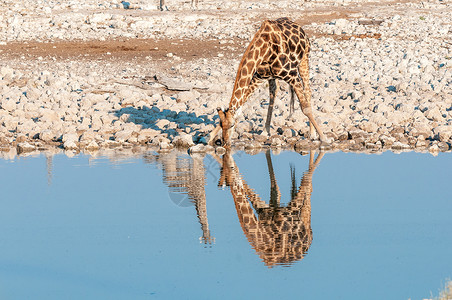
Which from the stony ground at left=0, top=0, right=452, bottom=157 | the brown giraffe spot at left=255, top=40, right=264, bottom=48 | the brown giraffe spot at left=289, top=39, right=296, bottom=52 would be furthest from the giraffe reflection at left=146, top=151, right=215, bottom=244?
the brown giraffe spot at left=289, top=39, right=296, bottom=52

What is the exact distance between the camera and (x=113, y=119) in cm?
1513

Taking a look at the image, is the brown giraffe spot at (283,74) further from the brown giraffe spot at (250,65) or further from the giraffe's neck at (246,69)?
the brown giraffe spot at (250,65)

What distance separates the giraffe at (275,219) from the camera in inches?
289

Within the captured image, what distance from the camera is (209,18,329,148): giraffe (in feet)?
41.6

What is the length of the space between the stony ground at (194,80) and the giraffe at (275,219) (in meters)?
3.03

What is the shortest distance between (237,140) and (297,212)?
5130 mm

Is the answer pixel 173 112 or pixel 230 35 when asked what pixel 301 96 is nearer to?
pixel 173 112

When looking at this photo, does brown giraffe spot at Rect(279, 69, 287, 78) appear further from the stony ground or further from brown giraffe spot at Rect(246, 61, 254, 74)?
the stony ground

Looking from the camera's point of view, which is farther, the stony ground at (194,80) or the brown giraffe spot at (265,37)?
the stony ground at (194,80)

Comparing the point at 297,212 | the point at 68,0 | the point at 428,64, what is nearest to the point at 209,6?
the point at 68,0

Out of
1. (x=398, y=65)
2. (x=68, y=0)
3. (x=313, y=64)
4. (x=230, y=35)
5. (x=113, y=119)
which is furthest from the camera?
(x=68, y=0)

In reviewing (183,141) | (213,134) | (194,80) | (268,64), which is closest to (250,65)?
(268,64)

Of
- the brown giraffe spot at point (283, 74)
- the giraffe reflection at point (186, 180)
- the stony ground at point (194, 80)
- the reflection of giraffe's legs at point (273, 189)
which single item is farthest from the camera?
the stony ground at point (194, 80)

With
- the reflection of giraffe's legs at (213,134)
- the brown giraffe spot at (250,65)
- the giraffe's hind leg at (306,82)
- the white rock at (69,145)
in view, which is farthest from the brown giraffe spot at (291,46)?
the white rock at (69,145)
